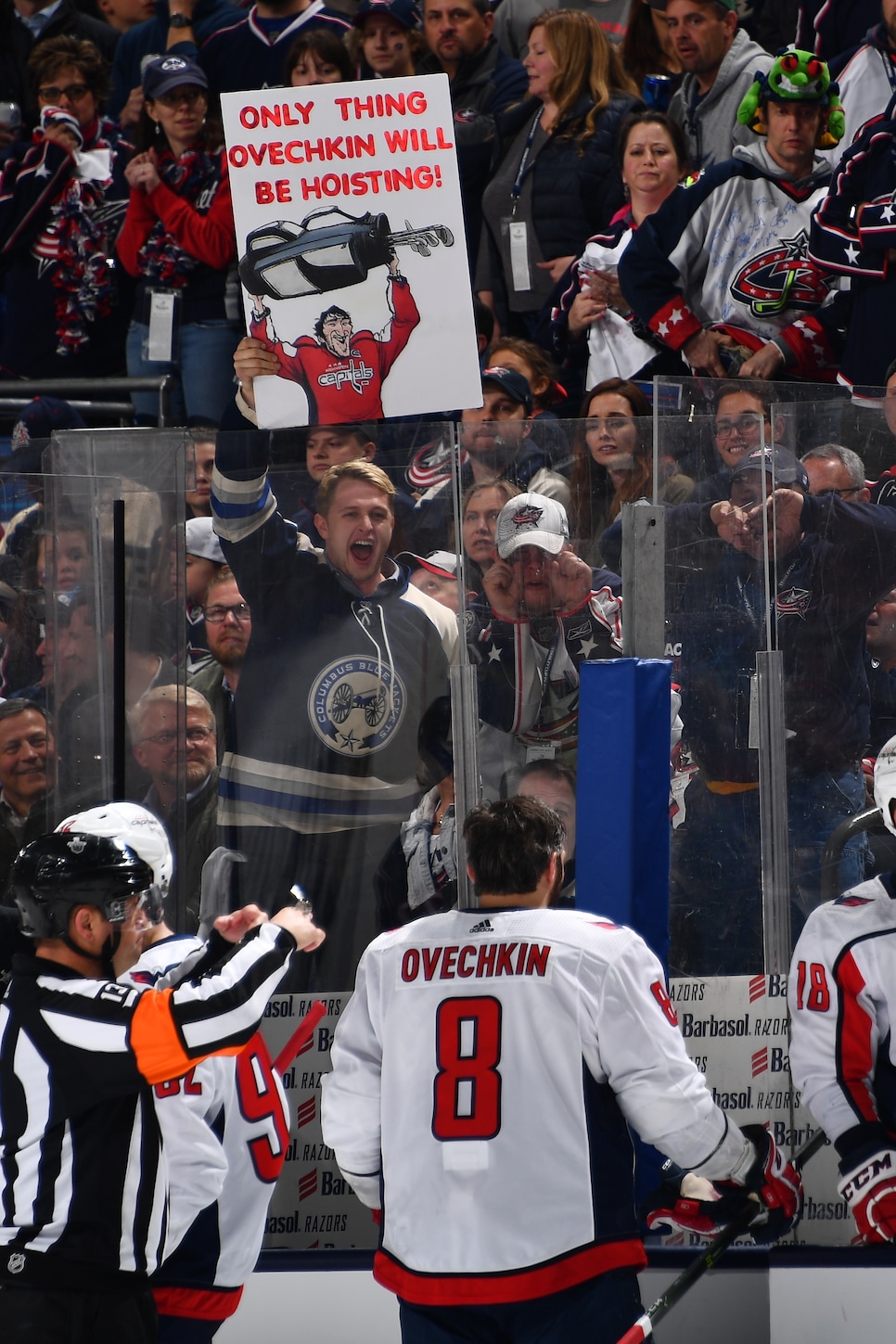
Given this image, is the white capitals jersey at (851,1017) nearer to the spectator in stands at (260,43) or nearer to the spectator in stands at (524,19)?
the spectator in stands at (260,43)

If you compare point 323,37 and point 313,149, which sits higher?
point 323,37

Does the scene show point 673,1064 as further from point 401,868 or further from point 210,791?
point 210,791

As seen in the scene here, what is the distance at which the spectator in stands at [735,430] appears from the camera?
3793 millimetres

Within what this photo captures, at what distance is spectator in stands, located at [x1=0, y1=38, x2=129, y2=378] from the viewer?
20.4 ft

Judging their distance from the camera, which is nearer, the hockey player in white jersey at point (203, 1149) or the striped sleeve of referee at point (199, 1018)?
the striped sleeve of referee at point (199, 1018)

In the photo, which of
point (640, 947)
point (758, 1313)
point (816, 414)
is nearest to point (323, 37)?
point (816, 414)

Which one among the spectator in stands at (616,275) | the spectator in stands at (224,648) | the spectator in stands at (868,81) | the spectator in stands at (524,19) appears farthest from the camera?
the spectator in stands at (524,19)

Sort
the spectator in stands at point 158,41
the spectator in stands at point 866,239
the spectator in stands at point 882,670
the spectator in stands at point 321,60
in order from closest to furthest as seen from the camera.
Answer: the spectator in stands at point 882,670 < the spectator in stands at point 866,239 < the spectator in stands at point 321,60 < the spectator in stands at point 158,41

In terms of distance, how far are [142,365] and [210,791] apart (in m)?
2.46

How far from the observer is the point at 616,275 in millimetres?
5297

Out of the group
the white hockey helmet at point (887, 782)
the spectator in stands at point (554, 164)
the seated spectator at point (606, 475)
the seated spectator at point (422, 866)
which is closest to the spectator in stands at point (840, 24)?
the spectator in stands at point (554, 164)

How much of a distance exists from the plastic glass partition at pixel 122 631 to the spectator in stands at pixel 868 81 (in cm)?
264

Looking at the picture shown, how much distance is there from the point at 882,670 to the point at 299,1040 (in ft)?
5.05

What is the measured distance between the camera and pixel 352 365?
4145 millimetres
